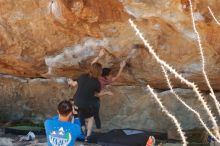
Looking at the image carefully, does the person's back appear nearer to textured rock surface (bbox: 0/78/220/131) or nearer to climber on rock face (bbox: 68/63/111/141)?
climber on rock face (bbox: 68/63/111/141)

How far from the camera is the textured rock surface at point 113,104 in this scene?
7.14 m

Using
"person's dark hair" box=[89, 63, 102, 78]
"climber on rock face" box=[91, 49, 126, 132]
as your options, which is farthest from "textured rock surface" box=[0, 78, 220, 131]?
"person's dark hair" box=[89, 63, 102, 78]

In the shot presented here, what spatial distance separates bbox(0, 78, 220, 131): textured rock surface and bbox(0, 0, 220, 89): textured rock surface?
0.28 m

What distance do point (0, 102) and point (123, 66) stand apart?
2369mm

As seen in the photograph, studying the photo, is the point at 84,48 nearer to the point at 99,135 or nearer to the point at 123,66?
the point at 123,66

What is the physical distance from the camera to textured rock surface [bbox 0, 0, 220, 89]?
18.1 ft

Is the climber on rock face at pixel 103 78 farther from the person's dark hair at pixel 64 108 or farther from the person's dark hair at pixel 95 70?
the person's dark hair at pixel 64 108

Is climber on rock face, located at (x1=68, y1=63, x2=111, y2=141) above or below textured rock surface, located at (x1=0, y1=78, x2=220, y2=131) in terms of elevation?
above

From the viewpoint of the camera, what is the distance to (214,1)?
17.0 feet

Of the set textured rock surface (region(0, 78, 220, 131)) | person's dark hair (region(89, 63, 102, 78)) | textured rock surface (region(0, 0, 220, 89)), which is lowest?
textured rock surface (region(0, 78, 220, 131))

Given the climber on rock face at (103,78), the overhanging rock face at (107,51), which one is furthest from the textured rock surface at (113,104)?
the climber on rock face at (103,78)

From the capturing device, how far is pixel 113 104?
291 inches

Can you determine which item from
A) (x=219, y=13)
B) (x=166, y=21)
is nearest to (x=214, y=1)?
(x=219, y=13)

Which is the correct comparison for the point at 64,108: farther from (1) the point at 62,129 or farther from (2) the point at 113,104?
(2) the point at 113,104
